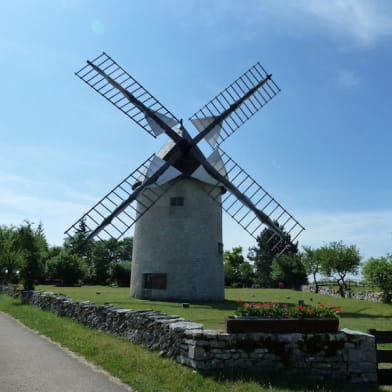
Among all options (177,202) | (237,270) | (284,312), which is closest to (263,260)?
(237,270)

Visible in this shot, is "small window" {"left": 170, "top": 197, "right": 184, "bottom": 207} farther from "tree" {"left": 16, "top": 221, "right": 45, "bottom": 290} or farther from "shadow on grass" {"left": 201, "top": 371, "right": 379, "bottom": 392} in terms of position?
"shadow on grass" {"left": 201, "top": 371, "right": 379, "bottom": 392}

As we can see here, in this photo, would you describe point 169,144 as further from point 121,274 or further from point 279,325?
point 121,274

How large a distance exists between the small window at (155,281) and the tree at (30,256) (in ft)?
25.2

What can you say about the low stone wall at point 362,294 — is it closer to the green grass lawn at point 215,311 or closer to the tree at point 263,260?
the green grass lawn at point 215,311

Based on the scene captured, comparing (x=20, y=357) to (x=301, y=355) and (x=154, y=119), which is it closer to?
(x=301, y=355)

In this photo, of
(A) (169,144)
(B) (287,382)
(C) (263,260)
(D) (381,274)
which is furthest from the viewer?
(C) (263,260)

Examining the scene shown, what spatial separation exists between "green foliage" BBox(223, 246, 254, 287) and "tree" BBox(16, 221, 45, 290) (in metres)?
31.9

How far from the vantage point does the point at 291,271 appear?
170 feet

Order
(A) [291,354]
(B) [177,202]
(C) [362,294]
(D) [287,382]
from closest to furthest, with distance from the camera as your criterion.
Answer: (D) [287,382]
(A) [291,354]
(B) [177,202]
(C) [362,294]

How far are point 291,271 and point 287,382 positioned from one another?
47.6m

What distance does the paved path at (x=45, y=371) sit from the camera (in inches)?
241

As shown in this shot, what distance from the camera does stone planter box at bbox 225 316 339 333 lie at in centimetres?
734

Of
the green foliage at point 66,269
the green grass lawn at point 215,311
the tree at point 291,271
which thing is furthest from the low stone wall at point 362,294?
the green foliage at point 66,269

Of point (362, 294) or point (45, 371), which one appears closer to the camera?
point (45, 371)
